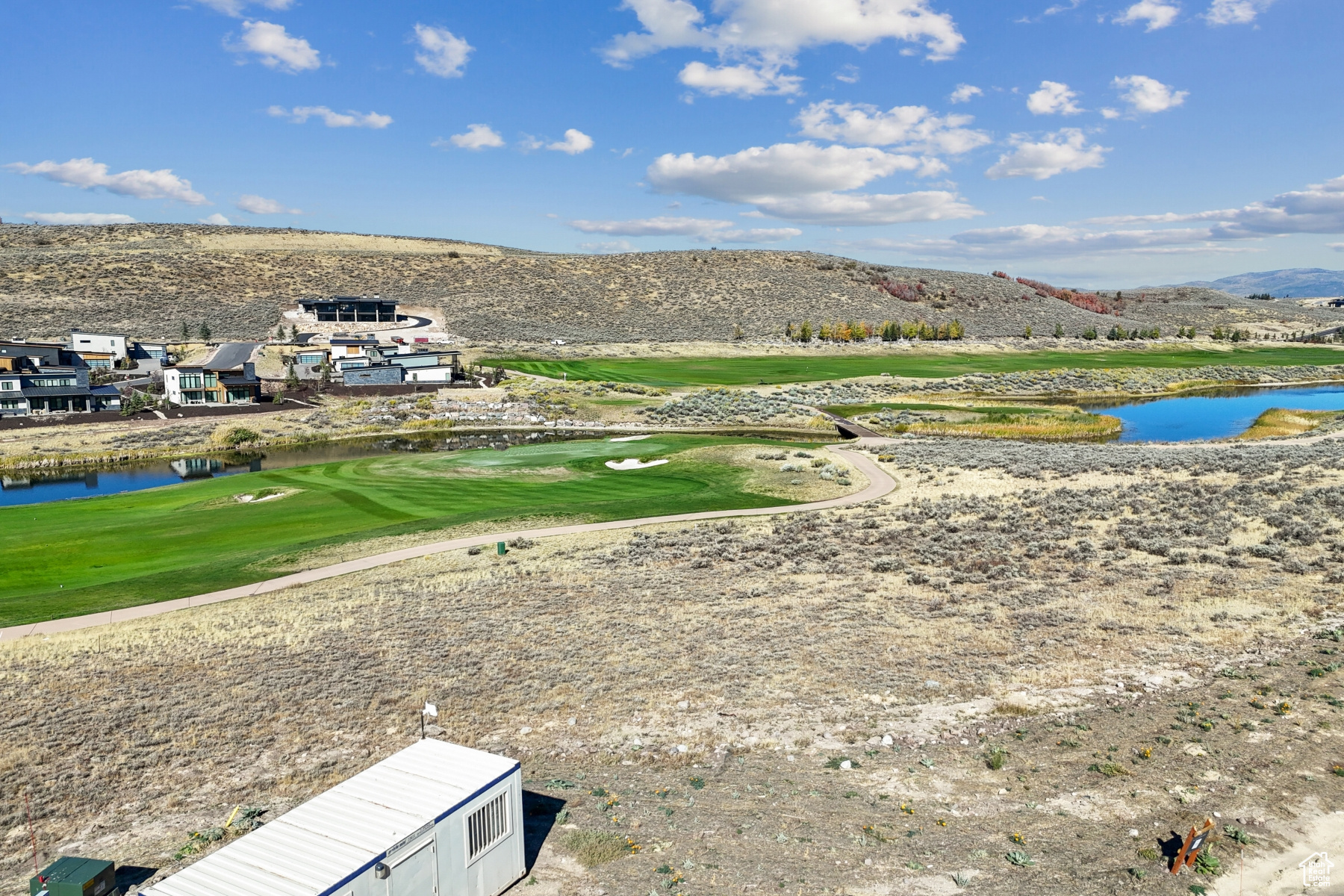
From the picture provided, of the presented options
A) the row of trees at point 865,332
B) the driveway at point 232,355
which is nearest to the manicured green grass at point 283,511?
the driveway at point 232,355

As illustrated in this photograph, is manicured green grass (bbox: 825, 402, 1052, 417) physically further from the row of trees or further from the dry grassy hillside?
the dry grassy hillside

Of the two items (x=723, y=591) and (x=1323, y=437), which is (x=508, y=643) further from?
(x=1323, y=437)

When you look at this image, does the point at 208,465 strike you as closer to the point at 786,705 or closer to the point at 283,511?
the point at 283,511

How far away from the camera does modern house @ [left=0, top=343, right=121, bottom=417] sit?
7512cm

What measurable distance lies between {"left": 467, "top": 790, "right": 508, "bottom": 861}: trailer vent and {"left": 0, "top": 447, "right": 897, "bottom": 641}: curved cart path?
2039 centimetres

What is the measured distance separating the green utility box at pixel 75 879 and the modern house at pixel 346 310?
13784 centimetres

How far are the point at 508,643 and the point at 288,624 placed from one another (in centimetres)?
767

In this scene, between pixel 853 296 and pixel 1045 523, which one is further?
pixel 853 296

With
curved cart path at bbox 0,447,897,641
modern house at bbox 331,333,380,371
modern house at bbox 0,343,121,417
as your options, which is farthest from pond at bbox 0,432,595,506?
curved cart path at bbox 0,447,897,641

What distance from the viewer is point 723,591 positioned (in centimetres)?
2866

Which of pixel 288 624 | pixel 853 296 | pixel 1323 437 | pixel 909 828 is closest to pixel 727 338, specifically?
pixel 853 296

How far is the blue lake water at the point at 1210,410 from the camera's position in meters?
72.4

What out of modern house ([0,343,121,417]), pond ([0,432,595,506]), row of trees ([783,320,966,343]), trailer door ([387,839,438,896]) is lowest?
pond ([0,432,595,506])

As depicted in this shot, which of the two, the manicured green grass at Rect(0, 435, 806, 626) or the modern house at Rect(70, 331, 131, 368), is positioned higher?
the modern house at Rect(70, 331, 131, 368)
